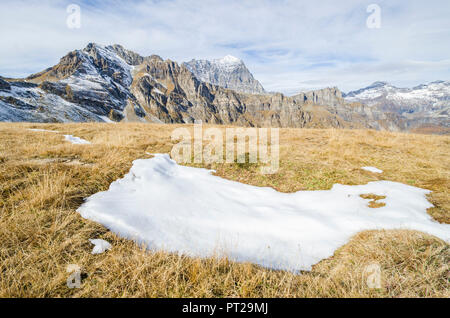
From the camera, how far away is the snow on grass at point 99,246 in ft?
10.6

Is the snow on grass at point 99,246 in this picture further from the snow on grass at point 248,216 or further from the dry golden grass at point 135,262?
the snow on grass at point 248,216

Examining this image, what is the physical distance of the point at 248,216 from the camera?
17.9 ft

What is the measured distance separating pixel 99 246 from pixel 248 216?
351cm

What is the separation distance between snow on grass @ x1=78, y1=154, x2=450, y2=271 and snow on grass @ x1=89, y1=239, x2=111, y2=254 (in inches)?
17.0

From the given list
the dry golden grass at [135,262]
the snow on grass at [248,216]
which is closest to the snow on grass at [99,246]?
the dry golden grass at [135,262]

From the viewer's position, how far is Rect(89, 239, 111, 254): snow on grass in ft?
10.6

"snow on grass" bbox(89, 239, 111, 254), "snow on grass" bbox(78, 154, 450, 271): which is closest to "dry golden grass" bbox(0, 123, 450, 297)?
"snow on grass" bbox(89, 239, 111, 254)

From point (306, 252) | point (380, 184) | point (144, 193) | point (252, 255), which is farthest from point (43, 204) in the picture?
point (380, 184)

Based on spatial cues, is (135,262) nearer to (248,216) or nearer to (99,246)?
(99,246)

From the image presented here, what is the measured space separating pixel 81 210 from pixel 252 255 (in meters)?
3.87

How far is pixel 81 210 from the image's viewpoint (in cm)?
436

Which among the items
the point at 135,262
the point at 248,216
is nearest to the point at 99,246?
the point at 135,262

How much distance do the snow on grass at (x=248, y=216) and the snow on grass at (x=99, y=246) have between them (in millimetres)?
432

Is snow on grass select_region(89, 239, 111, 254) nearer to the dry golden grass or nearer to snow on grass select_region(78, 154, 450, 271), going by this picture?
the dry golden grass
